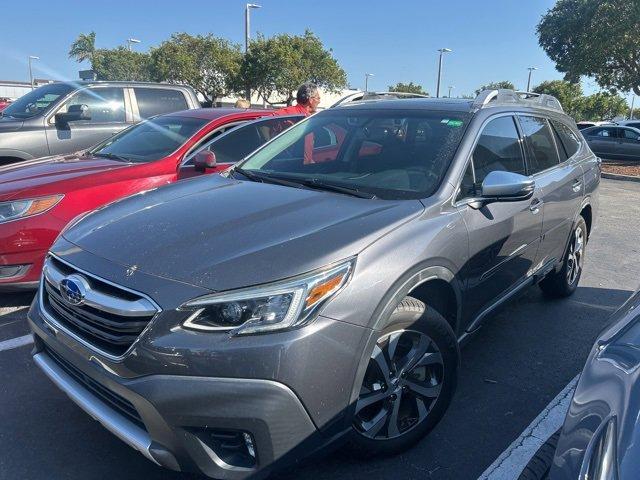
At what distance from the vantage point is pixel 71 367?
242 cm

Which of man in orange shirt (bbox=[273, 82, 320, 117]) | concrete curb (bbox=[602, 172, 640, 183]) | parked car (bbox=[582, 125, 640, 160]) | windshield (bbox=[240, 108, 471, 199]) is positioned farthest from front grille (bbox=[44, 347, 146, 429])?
parked car (bbox=[582, 125, 640, 160])

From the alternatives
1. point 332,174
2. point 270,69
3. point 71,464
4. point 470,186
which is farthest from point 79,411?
point 270,69

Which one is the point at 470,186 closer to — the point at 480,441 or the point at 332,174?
the point at 332,174

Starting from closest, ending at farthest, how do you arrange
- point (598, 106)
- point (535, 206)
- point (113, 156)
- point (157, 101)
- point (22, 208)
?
point (535, 206), point (22, 208), point (113, 156), point (157, 101), point (598, 106)

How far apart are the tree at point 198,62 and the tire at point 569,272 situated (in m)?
30.4

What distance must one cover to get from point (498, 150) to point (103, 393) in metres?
2.70

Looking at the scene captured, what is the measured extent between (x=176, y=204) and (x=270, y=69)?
30.9 metres

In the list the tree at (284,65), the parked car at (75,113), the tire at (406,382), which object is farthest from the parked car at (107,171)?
the tree at (284,65)

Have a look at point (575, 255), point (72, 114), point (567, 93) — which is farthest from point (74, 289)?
point (567, 93)

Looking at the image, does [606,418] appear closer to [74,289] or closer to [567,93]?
[74,289]

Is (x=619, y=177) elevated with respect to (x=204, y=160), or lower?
lower

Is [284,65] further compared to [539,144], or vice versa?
[284,65]

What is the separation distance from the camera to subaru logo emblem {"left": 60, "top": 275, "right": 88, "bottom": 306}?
7.59ft

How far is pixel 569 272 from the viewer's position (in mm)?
4988
